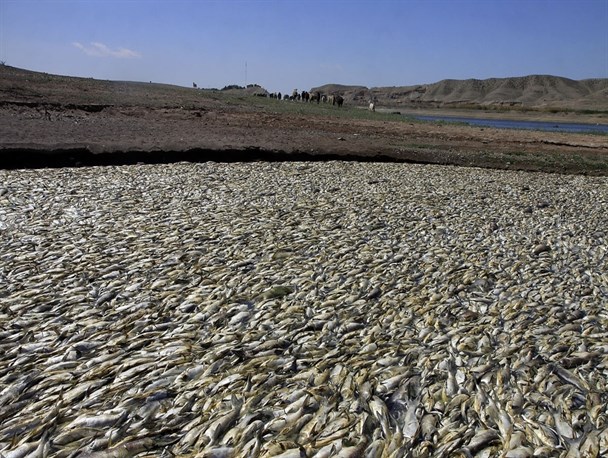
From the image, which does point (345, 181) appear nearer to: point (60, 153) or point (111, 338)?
point (60, 153)

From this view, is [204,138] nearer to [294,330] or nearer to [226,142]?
[226,142]

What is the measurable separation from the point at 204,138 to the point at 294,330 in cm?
1053

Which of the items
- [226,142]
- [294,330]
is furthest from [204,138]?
[294,330]

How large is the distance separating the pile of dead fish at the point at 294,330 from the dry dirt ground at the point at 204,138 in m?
3.96

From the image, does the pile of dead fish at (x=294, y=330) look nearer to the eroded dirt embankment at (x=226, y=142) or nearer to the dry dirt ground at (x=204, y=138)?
the eroded dirt embankment at (x=226, y=142)

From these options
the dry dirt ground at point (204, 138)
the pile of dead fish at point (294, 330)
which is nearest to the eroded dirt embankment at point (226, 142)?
the dry dirt ground at point (204, 138)

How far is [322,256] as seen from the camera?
18.1 feet

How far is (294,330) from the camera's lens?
3906mm

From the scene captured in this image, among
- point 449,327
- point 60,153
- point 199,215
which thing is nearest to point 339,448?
point 449,327

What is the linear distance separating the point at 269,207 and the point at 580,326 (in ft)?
14.8

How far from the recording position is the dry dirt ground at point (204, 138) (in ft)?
37.0

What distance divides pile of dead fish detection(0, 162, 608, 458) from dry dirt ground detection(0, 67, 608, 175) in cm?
396

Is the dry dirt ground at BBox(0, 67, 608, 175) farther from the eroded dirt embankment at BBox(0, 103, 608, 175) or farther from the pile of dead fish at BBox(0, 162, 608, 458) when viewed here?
the pile of dead fish at BBox(0, 162, 608, 458)

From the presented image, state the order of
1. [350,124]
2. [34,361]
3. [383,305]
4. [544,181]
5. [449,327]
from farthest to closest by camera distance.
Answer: [350,124] → [544,181] → [383,305] → [449,327] → [34,361]
